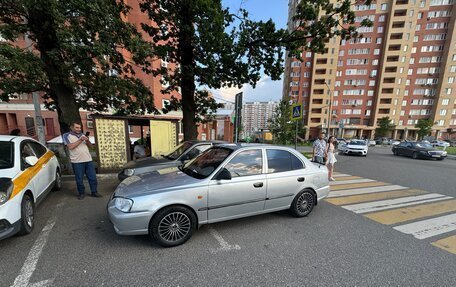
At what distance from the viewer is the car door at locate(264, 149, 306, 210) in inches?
135

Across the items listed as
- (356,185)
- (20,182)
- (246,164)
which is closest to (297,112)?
(356,185)

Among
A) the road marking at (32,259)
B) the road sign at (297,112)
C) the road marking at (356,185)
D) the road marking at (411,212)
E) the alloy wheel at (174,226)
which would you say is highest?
the road sign at (297,112)

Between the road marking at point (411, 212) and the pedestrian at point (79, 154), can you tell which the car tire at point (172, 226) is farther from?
the road marking at point (411, 212)

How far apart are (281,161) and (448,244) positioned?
2.94m

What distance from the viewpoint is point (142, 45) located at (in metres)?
5.32

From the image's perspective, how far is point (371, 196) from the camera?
529 cm

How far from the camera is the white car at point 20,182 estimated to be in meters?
2.58

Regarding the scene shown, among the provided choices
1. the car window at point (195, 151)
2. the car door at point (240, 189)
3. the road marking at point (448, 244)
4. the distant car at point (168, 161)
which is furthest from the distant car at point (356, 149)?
the car door at point (240, 189)

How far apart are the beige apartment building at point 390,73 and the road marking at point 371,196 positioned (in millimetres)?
42763

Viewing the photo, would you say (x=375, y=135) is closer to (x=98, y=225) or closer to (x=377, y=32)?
(x=377, y=32)

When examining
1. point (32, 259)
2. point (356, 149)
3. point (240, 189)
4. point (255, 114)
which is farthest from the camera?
point (255, 114)

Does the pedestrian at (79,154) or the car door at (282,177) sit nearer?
the car door at (282,177)

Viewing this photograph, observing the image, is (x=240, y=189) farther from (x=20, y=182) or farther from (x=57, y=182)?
(x=57, y=182)

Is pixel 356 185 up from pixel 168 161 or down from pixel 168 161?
down
